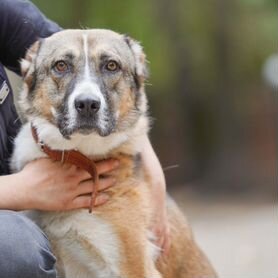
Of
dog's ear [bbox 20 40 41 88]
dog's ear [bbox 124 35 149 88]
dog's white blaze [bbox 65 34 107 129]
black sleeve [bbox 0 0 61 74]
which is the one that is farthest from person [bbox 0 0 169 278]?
dog's ear [bbox 124 35 149 88]

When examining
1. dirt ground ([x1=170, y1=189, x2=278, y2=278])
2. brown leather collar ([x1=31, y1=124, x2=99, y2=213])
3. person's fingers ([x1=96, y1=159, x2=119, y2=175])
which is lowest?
dirt ground ([x1=170, y1=189, x2=278, y2=278])

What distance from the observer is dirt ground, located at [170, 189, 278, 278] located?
6.02 meters

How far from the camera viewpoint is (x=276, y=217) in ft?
27.6

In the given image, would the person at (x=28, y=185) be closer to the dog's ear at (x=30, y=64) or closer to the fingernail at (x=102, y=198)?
the fingernail at (x=102, y=198)

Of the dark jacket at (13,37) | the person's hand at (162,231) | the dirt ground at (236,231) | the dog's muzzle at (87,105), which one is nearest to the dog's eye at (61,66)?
the dog's muzzle at (87,105)

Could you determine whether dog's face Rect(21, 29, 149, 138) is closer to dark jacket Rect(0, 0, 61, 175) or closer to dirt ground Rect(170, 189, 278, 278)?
dark jacket Rect(0, 0, 61, 175)

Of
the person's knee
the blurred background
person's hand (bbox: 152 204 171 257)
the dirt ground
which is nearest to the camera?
the person's knee

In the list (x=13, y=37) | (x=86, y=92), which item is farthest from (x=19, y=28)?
(x=86, y=92)

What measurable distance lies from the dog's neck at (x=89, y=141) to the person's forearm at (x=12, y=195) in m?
0.24

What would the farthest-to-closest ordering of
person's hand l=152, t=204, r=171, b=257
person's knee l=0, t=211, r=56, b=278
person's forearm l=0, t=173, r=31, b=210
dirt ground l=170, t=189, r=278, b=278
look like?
dirt ground l=170, t=189, r=278, b=278 → person's hand l=152, t=204, r=171, b=257 → person's forearm l=0, t=173, r=31, b=210 → person's knee l=0, t=211, r=56, b=278

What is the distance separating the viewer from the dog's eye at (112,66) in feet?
11.7

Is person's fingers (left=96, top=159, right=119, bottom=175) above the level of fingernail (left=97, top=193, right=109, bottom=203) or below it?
above

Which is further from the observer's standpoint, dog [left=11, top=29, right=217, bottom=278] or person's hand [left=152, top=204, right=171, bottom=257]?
person's hand [left=152, top=204, right=171, bottom=257]

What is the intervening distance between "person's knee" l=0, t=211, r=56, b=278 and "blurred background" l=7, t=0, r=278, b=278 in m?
6.95
